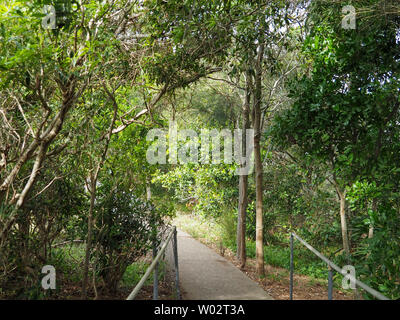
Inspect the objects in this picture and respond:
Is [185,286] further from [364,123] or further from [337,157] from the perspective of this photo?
[364,123]

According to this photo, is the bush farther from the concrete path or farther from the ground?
the ground

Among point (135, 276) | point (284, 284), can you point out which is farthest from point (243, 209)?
point (135, 276)

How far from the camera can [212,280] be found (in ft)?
22.4

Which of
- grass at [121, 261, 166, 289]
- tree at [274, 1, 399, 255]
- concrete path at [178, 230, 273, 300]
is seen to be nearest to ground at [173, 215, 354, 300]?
concrete path at [178, 230, 273, 300]

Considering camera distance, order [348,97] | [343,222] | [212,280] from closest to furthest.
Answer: [348,97] → [343,222] → [212,280]

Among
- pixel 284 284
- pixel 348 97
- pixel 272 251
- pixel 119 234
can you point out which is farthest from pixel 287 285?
pixel 348 97

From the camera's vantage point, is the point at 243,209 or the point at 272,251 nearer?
the point at 243,209

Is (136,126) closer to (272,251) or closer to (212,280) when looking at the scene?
(212,280)

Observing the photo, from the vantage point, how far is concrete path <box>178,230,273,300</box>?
5.82 metres

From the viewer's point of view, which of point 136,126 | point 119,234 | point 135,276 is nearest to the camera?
point 119,234

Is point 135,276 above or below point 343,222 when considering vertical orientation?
below

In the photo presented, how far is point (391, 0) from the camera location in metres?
4.39

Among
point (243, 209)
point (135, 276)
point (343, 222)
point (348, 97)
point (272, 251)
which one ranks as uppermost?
point (348, 97)
